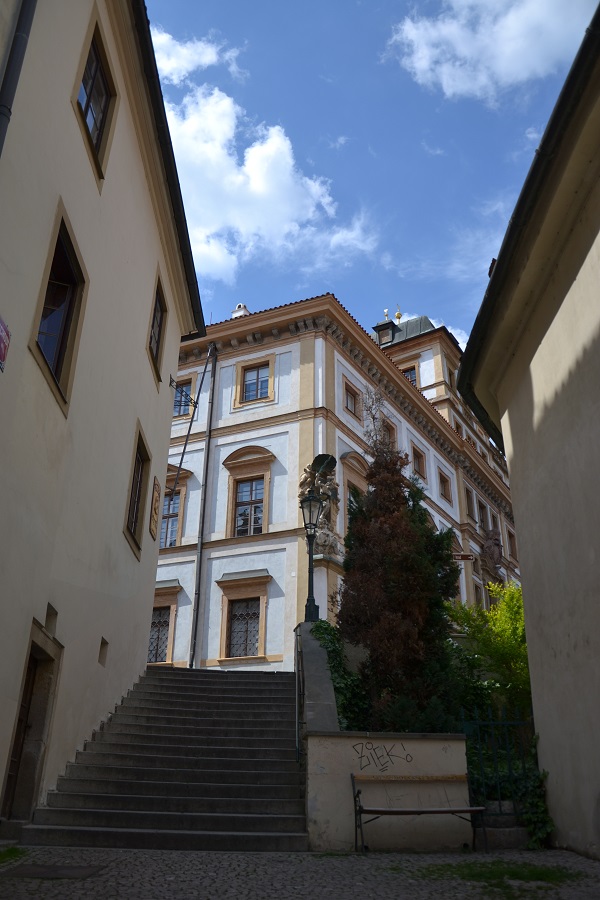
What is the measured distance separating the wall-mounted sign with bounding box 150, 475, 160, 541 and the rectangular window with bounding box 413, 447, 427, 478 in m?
17.5

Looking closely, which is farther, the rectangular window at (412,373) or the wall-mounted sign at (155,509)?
the rectangular window at (412,373)

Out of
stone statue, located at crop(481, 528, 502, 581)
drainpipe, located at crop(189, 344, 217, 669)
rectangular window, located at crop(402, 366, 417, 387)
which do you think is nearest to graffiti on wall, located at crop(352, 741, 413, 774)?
drainpipe, located at crop(189, 344, 217, 669)

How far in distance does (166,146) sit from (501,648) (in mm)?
10544

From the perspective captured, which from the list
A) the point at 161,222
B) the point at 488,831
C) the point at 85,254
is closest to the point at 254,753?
the point at 488,831

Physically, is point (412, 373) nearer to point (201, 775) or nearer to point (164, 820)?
point (201, 775)

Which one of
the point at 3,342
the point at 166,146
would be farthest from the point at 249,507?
the point at 3,342

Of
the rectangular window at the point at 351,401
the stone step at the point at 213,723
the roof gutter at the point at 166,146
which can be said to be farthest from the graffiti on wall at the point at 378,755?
the rectangular window at the point at 351,401

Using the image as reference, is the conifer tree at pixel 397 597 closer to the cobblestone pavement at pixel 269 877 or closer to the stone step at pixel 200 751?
the stone step at pixel 200 751

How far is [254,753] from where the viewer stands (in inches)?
400

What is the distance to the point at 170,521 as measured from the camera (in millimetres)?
25750

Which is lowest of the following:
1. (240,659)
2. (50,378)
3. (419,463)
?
(240,659)

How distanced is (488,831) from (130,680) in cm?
651

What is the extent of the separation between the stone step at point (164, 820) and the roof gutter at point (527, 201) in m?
6.47

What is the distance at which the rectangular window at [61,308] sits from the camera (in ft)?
30.8
